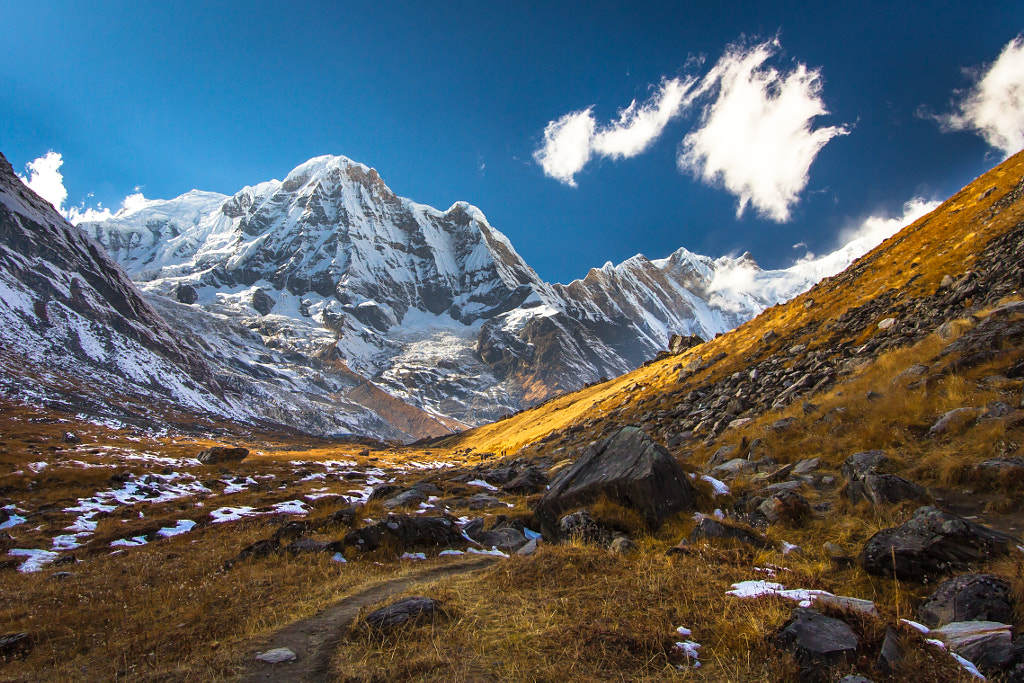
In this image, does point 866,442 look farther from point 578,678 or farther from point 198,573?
point 198,573

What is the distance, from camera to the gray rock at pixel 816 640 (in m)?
4.57

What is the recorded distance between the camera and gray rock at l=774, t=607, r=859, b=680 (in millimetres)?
4566

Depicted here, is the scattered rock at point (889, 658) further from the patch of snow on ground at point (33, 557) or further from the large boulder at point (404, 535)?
the patch of snow on ground at point (33, 557)

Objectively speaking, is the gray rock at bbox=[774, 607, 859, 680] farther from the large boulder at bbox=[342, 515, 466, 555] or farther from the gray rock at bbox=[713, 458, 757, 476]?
the large boulder at bbox=[342, 515, 466, 555]

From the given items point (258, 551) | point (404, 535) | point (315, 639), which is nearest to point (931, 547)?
point (315, 639)

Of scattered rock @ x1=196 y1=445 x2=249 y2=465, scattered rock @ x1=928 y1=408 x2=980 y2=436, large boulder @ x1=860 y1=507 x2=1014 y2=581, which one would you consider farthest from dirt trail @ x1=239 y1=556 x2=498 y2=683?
scattered rock @ x1=196 y1=445 x2=249 y2=465

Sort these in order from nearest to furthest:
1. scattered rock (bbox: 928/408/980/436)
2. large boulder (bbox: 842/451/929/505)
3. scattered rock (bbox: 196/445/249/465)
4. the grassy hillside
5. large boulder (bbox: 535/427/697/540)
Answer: the grassy hillside → large boulder (bbox: 842/451/929/505) → scattered rock (bbox: 928/408/980/436) → large boulder (bbox: 535/427/697/540) → scattered rock (bbox: 196/445/249/465)

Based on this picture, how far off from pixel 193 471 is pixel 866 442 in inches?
2220

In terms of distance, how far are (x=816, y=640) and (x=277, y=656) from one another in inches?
275

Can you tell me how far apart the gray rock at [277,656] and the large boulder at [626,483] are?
756 centimetres

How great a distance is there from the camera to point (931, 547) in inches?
241

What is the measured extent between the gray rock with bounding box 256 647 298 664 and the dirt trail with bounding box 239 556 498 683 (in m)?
0.07

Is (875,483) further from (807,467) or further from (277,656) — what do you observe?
(277,656)

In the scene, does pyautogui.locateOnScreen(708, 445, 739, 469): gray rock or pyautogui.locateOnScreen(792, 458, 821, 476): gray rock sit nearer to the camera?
pyautogui.locateOnScreen(792, 458, 821, 476): gray rock
